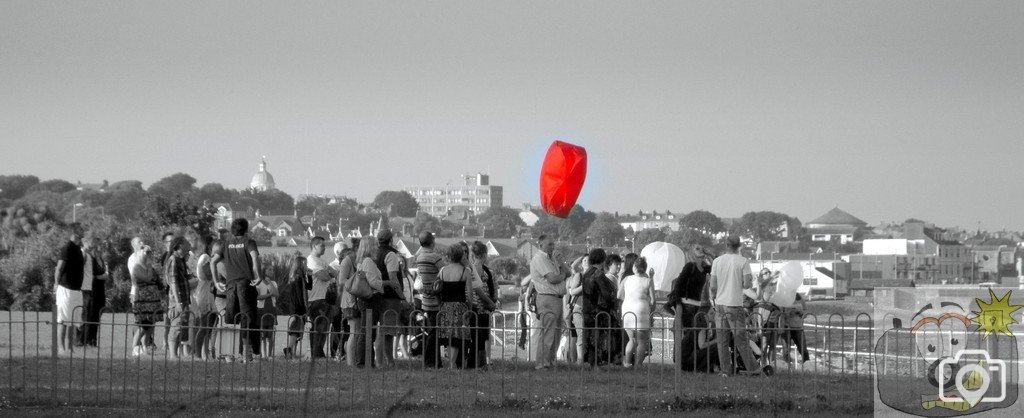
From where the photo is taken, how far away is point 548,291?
52.3ft

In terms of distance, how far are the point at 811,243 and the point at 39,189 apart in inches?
3860

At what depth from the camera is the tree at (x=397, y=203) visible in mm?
170500

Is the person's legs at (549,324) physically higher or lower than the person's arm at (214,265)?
lower

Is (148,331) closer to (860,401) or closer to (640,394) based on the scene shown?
(640,394)

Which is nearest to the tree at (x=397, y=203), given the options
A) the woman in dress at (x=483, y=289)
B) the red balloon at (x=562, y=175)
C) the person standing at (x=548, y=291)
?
the red balloon at (x=562, y=175)

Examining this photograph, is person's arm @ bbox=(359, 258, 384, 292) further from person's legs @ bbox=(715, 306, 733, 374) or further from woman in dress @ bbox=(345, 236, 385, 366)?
person's legs @ bbox=(715, 306, 733, 374)

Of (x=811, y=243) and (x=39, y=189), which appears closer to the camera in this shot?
(x=39, y=189)

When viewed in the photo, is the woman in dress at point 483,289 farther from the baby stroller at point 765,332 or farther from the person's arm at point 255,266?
the baby stroller at point 765,332

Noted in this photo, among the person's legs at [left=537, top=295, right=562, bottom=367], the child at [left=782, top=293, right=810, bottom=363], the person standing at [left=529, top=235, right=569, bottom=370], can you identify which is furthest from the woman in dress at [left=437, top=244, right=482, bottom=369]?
the child at [left=782, top=293, right=810, bottom=363]

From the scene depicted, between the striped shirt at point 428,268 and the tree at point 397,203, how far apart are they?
152886 mm

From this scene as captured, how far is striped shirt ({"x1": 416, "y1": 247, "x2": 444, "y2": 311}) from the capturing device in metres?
15.3

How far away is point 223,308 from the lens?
16.6m

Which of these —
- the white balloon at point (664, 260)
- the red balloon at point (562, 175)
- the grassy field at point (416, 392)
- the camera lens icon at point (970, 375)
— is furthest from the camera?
the white balloon at point (664, 260)

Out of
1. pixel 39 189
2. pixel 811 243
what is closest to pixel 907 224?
pixel 811 243
